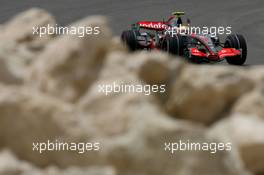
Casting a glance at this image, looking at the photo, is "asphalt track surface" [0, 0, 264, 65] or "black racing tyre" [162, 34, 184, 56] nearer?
"black racing tyre" [162, 34, 184, 56]

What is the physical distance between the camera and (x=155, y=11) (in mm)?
22312

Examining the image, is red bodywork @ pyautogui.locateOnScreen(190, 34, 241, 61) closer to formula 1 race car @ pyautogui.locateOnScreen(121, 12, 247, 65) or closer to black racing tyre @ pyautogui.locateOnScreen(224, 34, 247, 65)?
formula 1 race car @ pyautogui.locateOnScreen(121, 12, 247, 65)

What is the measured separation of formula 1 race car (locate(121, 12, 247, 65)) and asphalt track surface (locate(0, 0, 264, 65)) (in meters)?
2.71

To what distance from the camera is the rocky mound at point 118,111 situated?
3.82 metres

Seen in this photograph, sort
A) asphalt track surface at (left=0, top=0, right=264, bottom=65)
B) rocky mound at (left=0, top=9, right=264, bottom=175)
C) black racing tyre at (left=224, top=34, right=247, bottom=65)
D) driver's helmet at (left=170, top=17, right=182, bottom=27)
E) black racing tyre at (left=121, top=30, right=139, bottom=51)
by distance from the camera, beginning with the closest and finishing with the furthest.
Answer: rocky mound at (left=0, top=9, right=264, bottom=175), black racing tyre at (left=224, top=34, right=247, bottom=65), black racing tyre at (left=121, top=30, right=139, bottom=51), driver's helmet at (left=170, top=17, right=182, bottom=27), asphalt track surface at (left=0, top=0, right=264, bottom=65)

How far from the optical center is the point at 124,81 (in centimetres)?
423

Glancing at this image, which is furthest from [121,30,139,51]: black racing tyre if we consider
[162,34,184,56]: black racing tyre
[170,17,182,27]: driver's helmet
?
[162,34,184,56]: black racing tyre

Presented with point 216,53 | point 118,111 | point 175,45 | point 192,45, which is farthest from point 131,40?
point 118,111

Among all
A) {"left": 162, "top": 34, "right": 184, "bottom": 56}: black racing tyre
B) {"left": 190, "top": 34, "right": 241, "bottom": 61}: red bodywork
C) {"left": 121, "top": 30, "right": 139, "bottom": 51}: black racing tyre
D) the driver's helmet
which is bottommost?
{"left": 121, "top": 30, "right": 139, "bottom": 51}: black racing tyre

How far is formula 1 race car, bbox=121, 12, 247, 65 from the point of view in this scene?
1430 centimetres

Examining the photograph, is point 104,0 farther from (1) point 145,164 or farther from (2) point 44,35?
(1) point 145,164

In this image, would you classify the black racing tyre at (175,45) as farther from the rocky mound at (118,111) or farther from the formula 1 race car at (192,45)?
the rocky mound at (118,111)

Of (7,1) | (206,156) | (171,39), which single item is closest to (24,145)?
(206,156)
